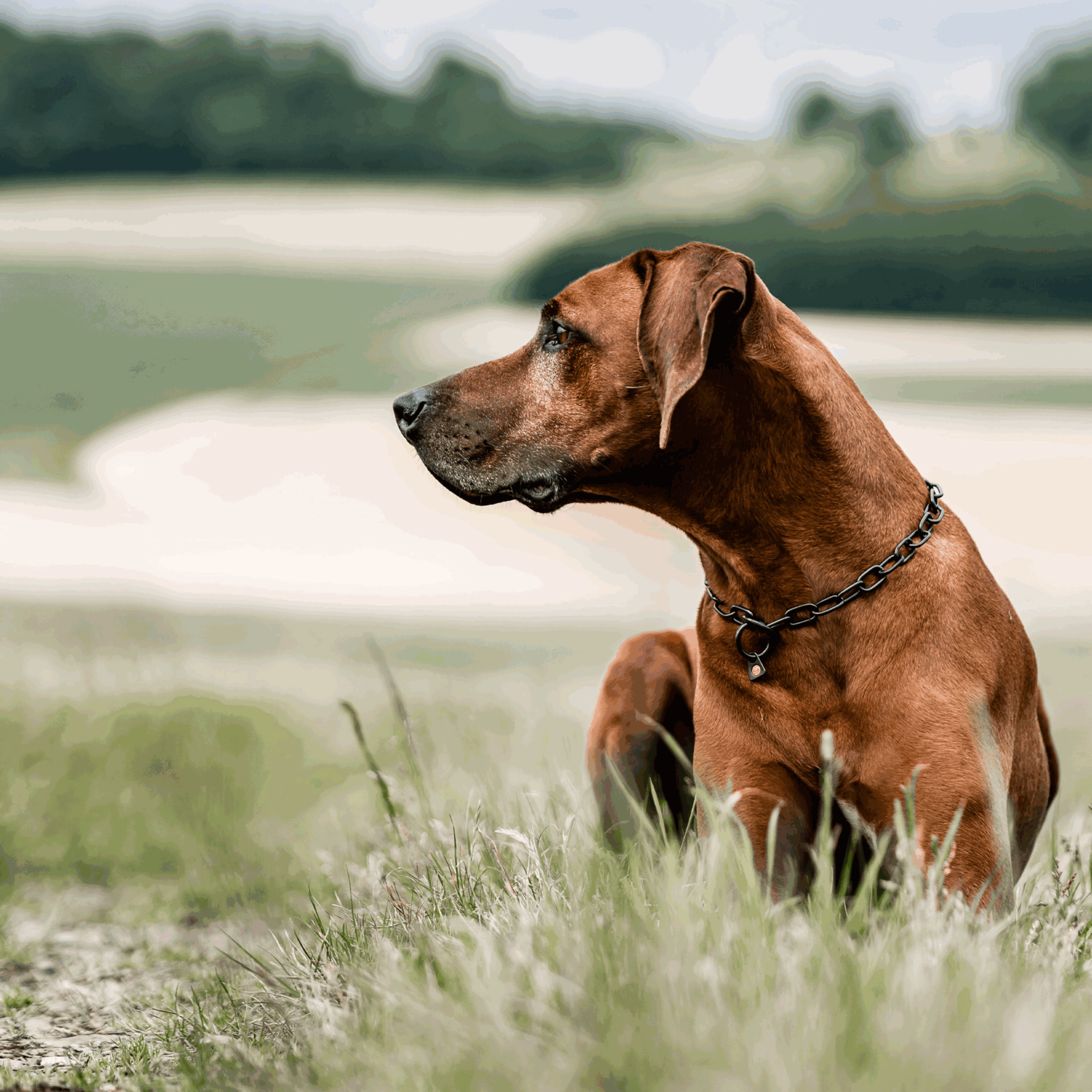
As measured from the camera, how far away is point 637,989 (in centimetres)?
188

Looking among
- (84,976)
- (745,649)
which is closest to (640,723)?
(745,649)

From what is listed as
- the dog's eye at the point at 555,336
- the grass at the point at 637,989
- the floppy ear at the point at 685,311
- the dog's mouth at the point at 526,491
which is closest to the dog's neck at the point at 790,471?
the floppy ear at the point at 685,311

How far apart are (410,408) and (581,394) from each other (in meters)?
0.58

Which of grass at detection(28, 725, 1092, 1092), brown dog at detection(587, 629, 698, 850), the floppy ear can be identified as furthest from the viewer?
brown dog at detection(587, 629, 698, 850)

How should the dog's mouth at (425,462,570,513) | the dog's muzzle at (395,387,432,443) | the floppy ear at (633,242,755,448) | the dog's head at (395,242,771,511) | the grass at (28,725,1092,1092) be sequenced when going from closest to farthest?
1. the grass at (28,725,1092,1092)
2. the floppy ear at (633,242,755,448)
3. the dog's head at (395,242,771,511)
4. the dog's mouth at (425,462,570,513)
5. the dog's muzzle at (395,387,432,443)

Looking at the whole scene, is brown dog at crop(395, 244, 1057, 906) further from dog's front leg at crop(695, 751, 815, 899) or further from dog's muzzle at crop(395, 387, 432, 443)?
dog's muzzle at crop(395, 387, 432, 443)

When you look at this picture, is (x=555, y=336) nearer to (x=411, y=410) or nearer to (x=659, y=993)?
(x=411, y=410)

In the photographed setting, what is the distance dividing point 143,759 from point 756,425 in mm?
4735

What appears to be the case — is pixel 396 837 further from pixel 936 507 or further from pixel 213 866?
pixel 936 507

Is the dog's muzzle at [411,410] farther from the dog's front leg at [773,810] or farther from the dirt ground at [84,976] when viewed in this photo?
the dirt ground at [84,976]

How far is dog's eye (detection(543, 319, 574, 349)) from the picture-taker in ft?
10.5

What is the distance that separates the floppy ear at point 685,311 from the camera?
271cm

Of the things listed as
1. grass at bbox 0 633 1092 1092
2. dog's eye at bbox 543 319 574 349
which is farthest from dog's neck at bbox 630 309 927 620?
grass at bbox 0 633 1092 1092

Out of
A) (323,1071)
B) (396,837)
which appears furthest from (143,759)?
(323,1071)
